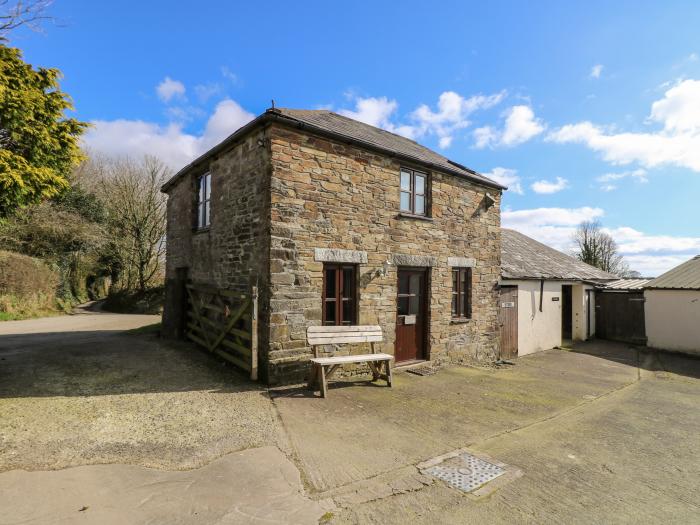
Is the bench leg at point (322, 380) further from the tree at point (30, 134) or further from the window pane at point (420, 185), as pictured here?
the tree at point (30, 134)

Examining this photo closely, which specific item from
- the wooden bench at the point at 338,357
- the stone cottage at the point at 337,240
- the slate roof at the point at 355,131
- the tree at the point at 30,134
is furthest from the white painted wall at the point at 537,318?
the tree at the point at 30,134

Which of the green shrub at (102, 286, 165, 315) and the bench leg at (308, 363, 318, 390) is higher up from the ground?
the green shrub at (102, 286, 165, 315)

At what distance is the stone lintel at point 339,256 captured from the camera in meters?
7.20

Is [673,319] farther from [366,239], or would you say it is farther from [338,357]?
[338,357]

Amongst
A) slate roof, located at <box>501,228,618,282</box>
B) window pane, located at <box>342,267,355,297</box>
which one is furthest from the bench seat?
slate roof, located at <box>501,228,618,282</box>

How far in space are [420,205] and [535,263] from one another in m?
7.80

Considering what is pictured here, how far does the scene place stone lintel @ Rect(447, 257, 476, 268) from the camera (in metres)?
9.57

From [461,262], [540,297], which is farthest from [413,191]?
[540,297]

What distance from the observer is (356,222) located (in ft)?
25.5

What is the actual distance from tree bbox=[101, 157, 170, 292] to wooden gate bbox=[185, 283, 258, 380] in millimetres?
15003

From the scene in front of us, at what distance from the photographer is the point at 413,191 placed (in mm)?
9016

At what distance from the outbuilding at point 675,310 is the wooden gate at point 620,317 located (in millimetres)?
383

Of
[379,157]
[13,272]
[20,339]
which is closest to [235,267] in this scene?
[379,157]

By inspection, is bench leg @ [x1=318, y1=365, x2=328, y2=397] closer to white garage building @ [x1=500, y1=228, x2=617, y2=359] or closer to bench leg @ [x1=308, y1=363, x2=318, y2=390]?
bench leg @ [x1=308, y1=363, x2=318, y2=390]
